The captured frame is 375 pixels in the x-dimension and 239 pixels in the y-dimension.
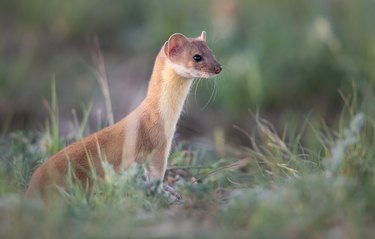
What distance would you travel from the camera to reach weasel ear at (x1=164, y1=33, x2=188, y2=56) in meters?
5.85

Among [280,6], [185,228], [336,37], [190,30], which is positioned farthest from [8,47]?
[185,228]

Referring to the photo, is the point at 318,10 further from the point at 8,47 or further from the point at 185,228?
the point at 185,228

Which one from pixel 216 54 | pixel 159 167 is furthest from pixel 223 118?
Answer: pixel 159 167

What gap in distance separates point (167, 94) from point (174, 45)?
0.37 meters

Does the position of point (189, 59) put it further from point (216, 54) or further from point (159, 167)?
point (216, 54)

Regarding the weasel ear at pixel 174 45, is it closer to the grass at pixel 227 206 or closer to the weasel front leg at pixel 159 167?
the weasel front leg at pixel 159 167

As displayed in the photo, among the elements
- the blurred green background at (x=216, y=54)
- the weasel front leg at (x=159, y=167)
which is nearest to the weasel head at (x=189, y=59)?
the weasel front leg at (x=159, y=167)

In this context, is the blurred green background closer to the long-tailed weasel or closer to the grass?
the long-tailed weasel

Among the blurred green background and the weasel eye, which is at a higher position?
the weasel eye

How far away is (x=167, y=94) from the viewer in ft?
19.1

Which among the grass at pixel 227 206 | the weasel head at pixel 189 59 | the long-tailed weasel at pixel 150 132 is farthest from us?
the weasel head at pixel 189 59

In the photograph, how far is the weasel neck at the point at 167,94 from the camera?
5.78 m

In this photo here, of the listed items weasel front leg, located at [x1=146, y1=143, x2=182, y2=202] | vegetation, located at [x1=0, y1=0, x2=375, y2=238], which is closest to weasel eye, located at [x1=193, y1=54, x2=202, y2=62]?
vegetation, located at [x1=0, y1=0, x2=375, y2=238]

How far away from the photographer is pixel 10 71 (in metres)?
11.1
